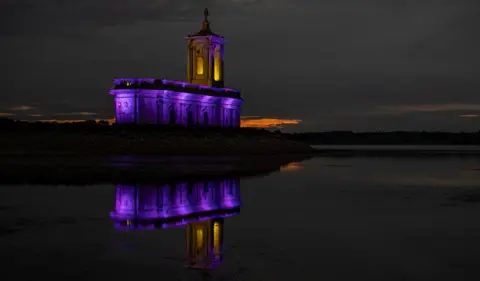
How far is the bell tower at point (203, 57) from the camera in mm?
77312

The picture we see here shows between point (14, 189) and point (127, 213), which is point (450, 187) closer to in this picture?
point (127, 213)

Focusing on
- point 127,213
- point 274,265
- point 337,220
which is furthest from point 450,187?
point 274,265

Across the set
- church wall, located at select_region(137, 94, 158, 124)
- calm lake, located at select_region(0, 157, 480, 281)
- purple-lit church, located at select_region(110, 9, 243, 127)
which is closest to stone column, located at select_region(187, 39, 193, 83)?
purple-lit church, located at select_region(110, 9, 243, 127)

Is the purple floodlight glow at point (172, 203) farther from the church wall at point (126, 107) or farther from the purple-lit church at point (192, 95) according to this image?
the purple-lit church at point (192, 95)

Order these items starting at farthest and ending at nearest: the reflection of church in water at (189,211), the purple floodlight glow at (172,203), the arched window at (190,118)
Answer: the arched window at (190,118) → the purple floodlight glow at (172,203) → the reflection of church in water at (189,211)

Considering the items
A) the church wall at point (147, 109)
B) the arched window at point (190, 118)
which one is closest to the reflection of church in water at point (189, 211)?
the church wall at point (147, 109)

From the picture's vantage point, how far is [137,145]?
52031 millimetres

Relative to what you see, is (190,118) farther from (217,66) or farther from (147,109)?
(217,66)

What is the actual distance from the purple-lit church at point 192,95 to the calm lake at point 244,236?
135ft

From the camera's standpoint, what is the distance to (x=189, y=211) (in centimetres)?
1478

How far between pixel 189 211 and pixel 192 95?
54.3 m

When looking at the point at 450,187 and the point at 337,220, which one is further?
the point at 450,187

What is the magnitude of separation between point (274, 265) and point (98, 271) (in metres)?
2.95

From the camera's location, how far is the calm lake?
865cm
